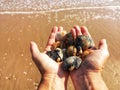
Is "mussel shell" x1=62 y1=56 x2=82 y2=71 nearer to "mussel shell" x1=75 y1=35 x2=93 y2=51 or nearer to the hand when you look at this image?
the hand

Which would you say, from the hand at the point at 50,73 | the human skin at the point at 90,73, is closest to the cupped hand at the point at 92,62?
the human skin at the point at 90,73

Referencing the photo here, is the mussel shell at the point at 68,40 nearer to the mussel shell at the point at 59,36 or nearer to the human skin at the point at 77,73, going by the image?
the mussel shell at the point at 59,36

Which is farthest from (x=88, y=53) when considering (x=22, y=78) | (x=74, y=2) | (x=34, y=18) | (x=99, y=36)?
(x=74, y=2)

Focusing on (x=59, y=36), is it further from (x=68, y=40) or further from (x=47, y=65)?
(x=47, y=65)

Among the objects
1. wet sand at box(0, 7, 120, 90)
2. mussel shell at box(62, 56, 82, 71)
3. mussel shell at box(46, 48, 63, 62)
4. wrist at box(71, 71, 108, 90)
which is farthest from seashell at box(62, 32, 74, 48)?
wet sand at box(0, 7, 120, 90)

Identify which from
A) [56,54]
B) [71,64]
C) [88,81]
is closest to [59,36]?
[56,54]
